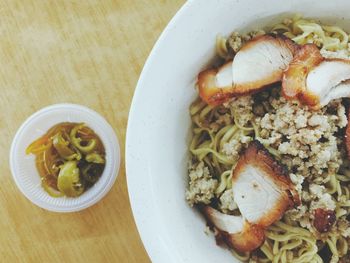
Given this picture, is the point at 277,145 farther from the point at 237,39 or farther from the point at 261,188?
the point at 237,39

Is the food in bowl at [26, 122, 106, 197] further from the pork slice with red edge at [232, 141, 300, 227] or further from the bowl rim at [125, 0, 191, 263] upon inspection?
the pork slice with red edge at [232, 141, 300, 227]

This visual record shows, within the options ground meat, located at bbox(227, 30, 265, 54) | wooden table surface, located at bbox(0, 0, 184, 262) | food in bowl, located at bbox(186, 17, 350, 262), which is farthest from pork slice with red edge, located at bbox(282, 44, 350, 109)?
wooden table surface, located at bbox(0, 0, 184, 262)

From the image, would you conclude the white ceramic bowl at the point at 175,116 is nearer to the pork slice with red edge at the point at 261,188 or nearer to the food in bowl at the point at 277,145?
the food in bowl at the point at 277,145

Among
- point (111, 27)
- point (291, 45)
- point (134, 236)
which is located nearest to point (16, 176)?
point (134, 236)

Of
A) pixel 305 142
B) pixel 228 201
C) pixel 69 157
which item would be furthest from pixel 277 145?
pixel 69 157

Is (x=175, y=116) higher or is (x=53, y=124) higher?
(x=175, y=116)

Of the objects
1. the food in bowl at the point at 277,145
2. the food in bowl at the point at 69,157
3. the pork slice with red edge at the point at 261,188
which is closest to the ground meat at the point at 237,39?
the food in bowl at the point at 277,145

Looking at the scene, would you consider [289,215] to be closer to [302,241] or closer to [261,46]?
[302,241]
